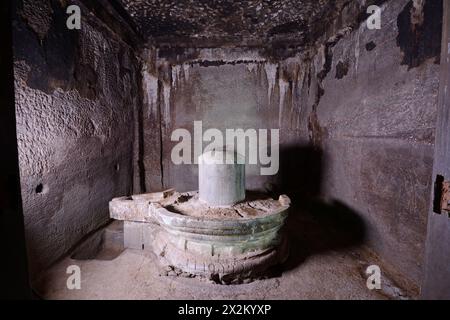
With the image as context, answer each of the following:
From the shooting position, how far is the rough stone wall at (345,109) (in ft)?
6.21

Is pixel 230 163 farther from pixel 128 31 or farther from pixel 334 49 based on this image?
pixel 128 31

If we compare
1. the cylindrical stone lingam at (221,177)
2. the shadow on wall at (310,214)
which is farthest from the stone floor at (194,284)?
the cylindrical stone lingam at (221,177)

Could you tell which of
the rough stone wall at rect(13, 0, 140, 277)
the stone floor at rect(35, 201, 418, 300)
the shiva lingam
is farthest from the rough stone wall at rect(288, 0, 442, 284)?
the rough stone wall at rect(13, 0, 140, 277)

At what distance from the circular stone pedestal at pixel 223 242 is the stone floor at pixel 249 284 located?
0.13 metres

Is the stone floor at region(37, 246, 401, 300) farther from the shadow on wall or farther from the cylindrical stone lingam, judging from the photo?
the cylindrical stone lingam

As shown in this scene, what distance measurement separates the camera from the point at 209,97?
391cm

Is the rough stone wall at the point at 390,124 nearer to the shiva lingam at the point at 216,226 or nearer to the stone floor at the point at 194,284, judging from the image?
the stone floor at the point at 194,284

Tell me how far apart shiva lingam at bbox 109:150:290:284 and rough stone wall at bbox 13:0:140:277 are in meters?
0.53

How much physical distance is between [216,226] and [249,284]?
61 centimetres

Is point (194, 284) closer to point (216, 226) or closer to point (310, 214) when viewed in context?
point (216, 226)

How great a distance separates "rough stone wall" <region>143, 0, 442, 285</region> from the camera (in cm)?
189

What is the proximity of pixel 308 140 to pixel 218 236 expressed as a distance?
256 cm
